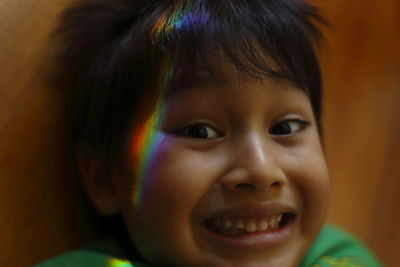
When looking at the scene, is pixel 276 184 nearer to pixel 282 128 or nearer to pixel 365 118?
pixel 282 128

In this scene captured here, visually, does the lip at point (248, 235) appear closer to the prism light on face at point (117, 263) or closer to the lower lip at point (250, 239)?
the lower lip at point (250, 239)

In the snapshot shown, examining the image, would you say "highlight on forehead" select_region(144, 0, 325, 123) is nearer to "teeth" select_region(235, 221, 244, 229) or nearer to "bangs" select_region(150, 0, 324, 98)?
"bangs" select_region(150, 0, 324, 98)

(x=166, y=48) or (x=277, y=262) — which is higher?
(x=166, y=48)

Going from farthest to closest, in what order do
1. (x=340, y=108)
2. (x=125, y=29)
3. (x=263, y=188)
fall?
1. (x=340, y=108)
2. (x=125, y=29)
3. (x=263, y=188)

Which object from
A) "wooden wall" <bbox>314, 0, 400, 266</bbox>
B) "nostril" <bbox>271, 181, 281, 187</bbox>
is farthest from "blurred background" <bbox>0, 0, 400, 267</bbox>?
"nostril" <bbox>271, 181, 281, 187</bbox>

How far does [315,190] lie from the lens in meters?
0.84

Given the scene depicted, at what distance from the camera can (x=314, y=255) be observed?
95 cm

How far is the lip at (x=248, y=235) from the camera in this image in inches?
31.0

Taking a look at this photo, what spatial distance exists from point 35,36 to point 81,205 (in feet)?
0.99

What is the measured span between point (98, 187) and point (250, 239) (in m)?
0.27

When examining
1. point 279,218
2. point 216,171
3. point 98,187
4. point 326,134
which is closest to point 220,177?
point 216,171

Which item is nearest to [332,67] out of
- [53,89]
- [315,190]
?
[315,190]

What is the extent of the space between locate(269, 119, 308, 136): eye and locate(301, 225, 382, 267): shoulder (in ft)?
0.74

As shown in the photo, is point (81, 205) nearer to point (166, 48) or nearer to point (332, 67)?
point (166, 48)
